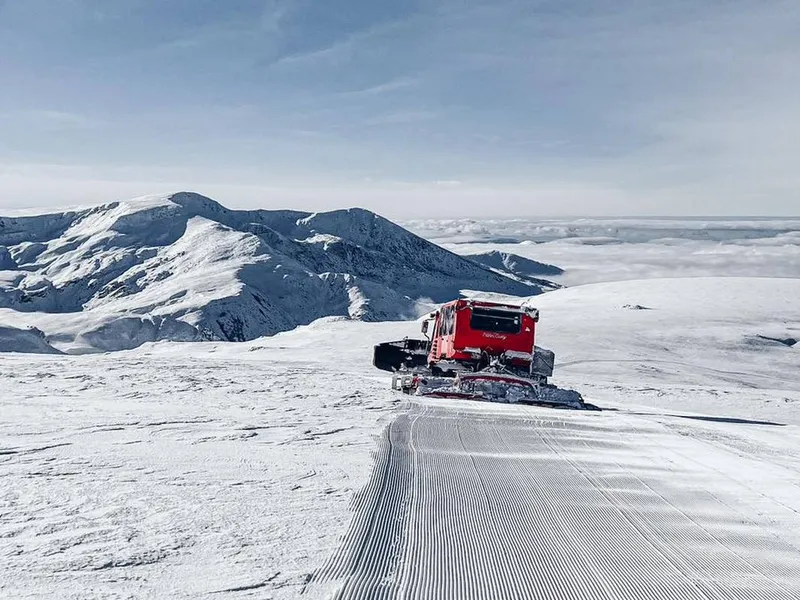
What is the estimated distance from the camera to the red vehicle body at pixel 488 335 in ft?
64.5

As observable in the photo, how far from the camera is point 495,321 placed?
2000cm

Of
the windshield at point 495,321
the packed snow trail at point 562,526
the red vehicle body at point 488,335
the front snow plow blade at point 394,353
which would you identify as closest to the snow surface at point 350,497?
the packed snow trail at point 562,526

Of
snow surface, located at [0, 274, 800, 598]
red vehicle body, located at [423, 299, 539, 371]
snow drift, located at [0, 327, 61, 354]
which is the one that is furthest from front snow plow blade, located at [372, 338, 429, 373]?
snow drift, located at [0, 327, 61, 354]

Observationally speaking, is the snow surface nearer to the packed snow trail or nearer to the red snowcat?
the packed snow trail

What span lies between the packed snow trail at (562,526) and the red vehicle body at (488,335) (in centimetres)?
893

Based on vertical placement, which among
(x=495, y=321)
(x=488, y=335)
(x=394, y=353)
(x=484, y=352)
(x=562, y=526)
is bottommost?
(x=394, y=353)

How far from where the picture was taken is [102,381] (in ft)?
66.9

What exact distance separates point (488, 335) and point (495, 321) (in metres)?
0.50

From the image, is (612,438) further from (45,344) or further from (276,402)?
(45,344)

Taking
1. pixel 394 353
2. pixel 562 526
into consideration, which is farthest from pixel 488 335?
pixel 562 526

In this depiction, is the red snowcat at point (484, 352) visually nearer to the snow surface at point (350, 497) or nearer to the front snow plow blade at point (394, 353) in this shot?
the snow surface at point (350, 497)

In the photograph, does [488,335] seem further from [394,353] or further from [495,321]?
[394,353]

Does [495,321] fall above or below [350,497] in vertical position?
below

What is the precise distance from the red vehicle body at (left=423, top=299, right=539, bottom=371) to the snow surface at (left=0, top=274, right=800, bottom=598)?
253cm
